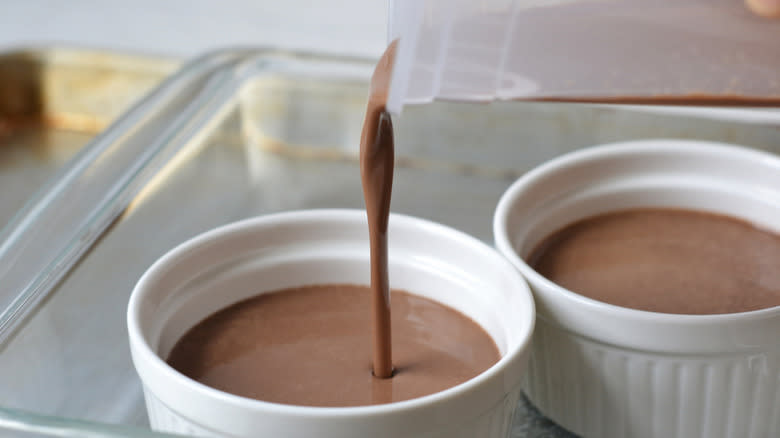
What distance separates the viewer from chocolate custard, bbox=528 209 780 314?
1.04 metres

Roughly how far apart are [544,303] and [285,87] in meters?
0.63

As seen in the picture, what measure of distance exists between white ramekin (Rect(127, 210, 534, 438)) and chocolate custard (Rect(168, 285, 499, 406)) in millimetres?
17

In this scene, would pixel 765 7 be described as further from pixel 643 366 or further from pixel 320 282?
pixel 320 282

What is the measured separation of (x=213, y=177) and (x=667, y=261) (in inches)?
24.7

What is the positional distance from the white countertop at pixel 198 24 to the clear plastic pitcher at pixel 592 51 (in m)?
1.19

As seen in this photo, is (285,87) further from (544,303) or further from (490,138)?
(544,303)

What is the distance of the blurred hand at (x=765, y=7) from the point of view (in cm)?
80

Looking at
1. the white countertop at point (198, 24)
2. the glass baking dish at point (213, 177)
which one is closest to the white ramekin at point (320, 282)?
the glass baking dish at point (213, 177)

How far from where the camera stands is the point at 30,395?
103 centimetres

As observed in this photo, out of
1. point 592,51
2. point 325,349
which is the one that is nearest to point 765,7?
point 592,51

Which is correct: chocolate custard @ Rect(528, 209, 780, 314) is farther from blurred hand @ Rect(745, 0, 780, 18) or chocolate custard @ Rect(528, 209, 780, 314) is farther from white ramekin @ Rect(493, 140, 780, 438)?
blurred hand @ Rect(745, 0, 780, 18)

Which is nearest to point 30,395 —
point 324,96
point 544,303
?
point 544,303

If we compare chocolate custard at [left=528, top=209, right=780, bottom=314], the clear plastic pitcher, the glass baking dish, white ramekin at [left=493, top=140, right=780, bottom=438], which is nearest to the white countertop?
the glass baking dish

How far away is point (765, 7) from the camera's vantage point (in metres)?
0.80
